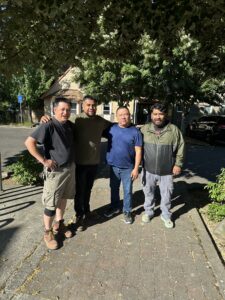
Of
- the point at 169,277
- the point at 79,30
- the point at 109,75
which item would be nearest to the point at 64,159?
the point at 169,277

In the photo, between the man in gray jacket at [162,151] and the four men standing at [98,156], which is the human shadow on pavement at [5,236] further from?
the man in gray jacket at [162,151]

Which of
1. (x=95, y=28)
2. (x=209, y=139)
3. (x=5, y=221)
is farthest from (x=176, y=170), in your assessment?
(x=209, y=139)

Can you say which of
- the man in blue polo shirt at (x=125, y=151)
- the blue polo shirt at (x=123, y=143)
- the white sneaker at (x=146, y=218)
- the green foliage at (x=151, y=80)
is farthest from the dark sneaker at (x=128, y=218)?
the green foliage at (x=151, y=80)

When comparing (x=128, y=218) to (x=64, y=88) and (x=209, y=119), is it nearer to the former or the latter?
(x=209, y=119)

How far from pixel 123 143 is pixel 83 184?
0.87 metres

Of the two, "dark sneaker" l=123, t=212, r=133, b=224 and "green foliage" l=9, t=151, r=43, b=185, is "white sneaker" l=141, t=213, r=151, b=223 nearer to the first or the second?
"dark sneaker" l=123, t=212, r=133, b=224

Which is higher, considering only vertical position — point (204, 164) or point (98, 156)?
point (98, 156)

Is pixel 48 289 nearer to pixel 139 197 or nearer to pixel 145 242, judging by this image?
pixel 145 242

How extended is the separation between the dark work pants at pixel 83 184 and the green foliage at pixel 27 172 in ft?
8.03

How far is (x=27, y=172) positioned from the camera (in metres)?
6.58

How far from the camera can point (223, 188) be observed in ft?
16.0

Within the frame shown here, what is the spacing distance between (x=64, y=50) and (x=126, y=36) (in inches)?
67.7

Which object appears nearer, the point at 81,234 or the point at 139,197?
the point at 81,234

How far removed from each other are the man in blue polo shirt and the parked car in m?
13.2
